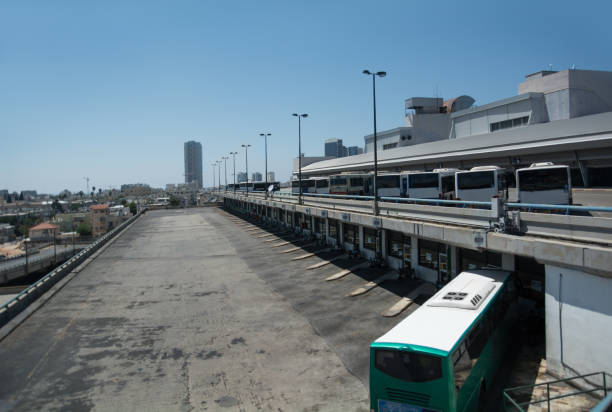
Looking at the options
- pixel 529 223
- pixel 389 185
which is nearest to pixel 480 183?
pixel 389 185

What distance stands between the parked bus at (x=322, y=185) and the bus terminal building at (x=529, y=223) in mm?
3633

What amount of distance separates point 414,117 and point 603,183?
40607mm

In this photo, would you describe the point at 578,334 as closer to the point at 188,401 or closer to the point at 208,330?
the point at 188,401

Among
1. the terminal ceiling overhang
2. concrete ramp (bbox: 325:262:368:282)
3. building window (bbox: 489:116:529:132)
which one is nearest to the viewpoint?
concrete ramp (bbox: 325:262:368:282)

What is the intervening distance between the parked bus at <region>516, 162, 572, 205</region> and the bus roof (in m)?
9.22

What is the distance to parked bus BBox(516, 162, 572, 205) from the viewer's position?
57.9 feet

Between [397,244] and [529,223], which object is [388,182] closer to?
[397,244]

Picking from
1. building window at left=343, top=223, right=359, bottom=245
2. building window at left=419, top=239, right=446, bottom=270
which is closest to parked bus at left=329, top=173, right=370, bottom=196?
building window at left=343, top=223, right=359, bottom=245

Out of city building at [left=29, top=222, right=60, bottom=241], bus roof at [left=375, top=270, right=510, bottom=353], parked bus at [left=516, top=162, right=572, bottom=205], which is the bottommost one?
city building at [left=29, top=222, right=60, bottom=241]

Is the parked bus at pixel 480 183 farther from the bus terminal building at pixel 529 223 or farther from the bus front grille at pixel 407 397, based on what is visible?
the bus front grille at pixel 407 397

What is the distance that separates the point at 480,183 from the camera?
2200 centimetres

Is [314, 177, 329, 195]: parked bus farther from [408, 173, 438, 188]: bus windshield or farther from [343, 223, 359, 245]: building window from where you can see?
[408, 173, 438, 188]: bus windshield

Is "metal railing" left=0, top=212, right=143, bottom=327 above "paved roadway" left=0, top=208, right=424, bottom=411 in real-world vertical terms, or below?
above

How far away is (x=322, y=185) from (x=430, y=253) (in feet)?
71.9
